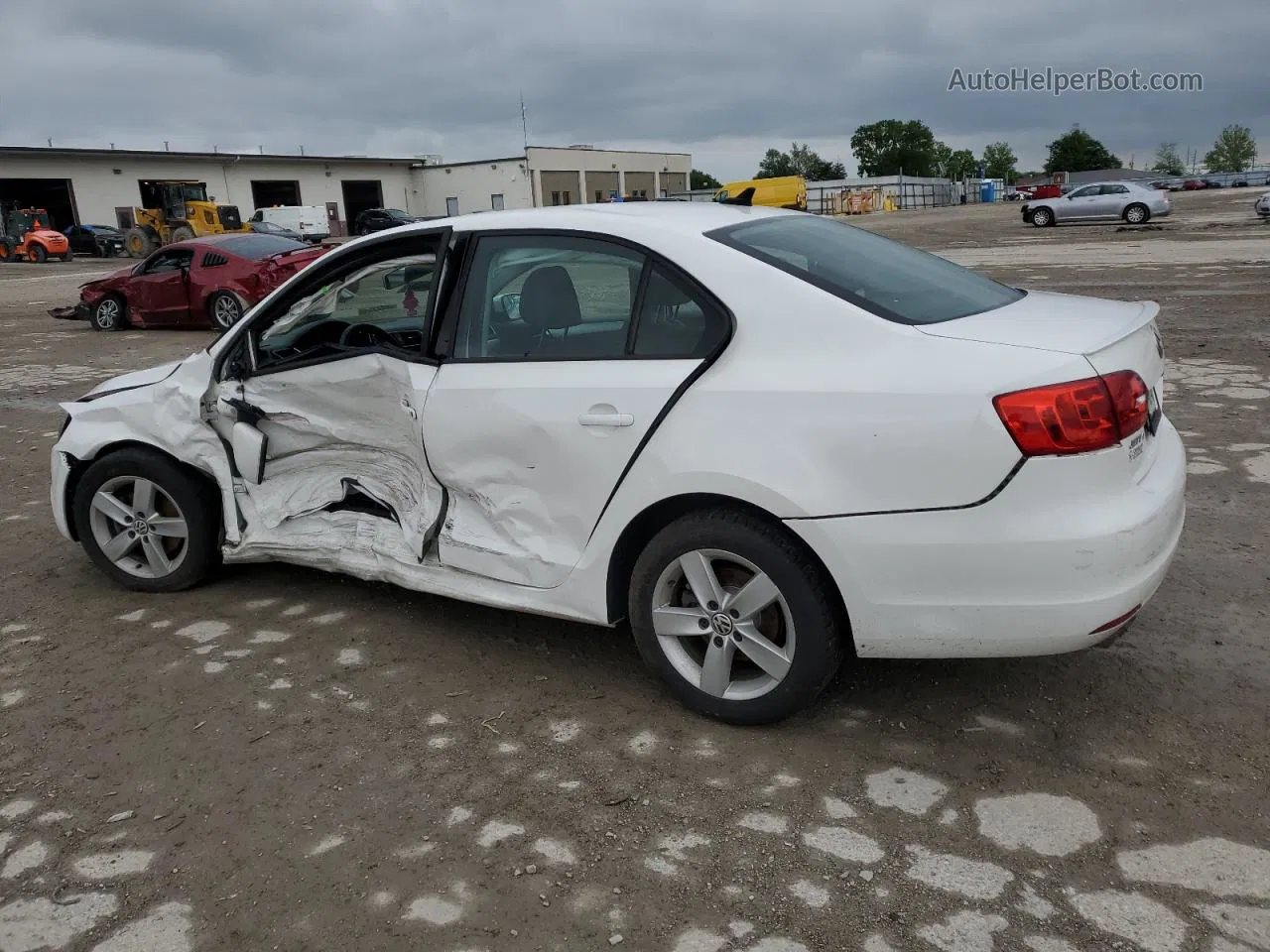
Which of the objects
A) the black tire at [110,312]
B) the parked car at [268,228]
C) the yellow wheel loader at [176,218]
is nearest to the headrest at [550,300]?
the black tire at [110,312]

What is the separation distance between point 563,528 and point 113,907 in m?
1.66

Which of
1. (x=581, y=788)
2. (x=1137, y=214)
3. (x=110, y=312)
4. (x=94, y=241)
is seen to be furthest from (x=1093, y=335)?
(x=94, y=241)

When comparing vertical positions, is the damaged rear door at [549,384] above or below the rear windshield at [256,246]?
below

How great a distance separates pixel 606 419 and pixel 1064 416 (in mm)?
1334

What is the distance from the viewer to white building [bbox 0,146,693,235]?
2036 inches

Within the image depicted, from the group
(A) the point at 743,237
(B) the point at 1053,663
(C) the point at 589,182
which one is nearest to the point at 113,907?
(A) the point at 743,237

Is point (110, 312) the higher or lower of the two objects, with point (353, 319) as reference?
lower

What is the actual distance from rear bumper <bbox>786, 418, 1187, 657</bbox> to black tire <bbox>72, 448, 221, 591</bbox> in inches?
112

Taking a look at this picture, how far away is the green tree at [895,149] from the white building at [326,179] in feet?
181

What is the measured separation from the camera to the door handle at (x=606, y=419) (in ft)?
10.5

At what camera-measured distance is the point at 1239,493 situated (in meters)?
5.30

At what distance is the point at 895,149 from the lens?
12800cm

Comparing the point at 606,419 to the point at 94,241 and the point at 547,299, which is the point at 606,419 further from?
the point at 94,241

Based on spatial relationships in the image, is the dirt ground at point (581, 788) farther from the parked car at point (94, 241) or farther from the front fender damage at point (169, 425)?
the parked car at point (94, 241)
